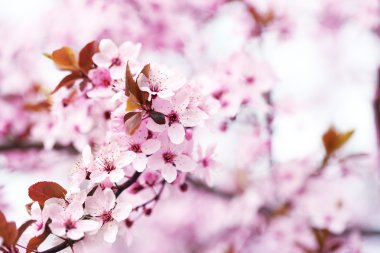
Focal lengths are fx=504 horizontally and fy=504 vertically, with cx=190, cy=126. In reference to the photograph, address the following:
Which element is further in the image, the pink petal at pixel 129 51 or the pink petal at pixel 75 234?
the pink petal at pixel 129 51

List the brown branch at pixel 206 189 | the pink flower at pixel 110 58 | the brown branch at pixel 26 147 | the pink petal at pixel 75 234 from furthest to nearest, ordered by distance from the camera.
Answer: the brown branch at pixel 206 189 < the brown branch at pixel 26 147 < the pink flower at pixel 110 58 < the pink petal at pixel 75 234

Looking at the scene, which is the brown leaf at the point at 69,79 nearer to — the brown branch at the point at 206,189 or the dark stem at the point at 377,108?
the brown branch at the point at 206,189

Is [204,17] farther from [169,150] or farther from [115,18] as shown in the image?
[169,150]

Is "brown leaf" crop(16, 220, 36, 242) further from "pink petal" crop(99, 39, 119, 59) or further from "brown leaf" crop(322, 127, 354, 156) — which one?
"brown leaf" crop(322, 127, 354, 156)

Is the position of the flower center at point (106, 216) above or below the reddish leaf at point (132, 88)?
below

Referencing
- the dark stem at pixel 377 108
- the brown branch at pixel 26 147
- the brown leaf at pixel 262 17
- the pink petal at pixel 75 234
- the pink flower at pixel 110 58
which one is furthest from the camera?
the dark stem at pixel 377 108

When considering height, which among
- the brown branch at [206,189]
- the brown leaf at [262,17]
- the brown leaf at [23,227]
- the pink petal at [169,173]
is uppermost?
the brown leaf at [262,17]

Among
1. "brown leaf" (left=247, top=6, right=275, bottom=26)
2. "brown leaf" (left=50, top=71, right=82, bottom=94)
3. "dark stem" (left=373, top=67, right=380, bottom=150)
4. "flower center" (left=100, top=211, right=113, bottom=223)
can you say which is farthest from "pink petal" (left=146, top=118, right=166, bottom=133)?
"dark stem" (left=373, top=67, right=380, bottom=150)

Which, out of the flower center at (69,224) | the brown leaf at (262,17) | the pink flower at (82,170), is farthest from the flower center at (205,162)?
the brown leaf at (262,17)
